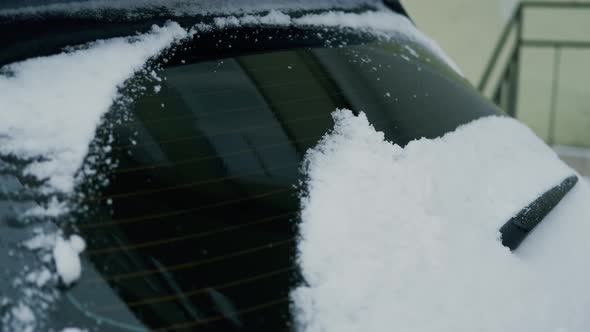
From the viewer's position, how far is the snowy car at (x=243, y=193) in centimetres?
103

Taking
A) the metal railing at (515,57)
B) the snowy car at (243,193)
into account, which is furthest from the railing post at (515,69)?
the snowy car at (243,193)

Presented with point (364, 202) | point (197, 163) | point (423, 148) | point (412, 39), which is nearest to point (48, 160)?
point (197, 163)

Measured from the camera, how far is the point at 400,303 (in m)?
1.13

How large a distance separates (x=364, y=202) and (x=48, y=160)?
1.88ft

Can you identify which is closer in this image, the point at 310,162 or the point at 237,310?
the point at 237,310

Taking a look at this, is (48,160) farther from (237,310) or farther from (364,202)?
(364,202)

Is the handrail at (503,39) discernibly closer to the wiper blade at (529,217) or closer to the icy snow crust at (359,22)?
the icy snow crust at (359,22)

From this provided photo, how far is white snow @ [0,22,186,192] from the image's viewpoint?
3.52ft

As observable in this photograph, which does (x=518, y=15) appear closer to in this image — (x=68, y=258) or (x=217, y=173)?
(x=217, y=173)

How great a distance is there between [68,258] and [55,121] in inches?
9.9

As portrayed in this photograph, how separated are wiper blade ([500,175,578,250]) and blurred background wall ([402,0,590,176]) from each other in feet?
14.9

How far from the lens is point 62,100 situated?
3.74 ft

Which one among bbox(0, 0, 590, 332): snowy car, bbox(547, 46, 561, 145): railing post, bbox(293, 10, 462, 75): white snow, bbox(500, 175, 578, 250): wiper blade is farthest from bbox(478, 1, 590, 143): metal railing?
bbox(0, 0, 590, 332): snowy car

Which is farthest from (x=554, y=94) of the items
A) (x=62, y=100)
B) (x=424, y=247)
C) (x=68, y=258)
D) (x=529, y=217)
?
(x=68, y=258)
